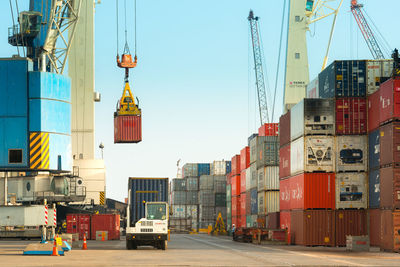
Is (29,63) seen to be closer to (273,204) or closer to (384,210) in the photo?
(384,210)

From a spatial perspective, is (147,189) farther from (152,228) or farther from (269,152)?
(269,152)

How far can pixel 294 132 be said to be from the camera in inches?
1843

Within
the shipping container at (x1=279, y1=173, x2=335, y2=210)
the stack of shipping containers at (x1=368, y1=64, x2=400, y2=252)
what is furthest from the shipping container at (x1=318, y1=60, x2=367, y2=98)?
the shipping container at (x1=279, y1=173, x2=335, y2=210)

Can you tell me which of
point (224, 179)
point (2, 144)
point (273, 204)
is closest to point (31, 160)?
point (2, 144)

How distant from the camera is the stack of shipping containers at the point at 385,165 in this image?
36.3 metres

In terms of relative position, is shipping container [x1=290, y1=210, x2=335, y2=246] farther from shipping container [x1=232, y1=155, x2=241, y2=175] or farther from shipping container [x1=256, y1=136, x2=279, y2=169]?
shipping container [x1=232, y1=155, x2=241, y2=175]

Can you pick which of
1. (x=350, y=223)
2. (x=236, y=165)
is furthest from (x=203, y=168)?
(x=350, y=223)

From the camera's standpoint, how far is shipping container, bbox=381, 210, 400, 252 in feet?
118

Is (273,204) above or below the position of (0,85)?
below

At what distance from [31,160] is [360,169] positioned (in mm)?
19155

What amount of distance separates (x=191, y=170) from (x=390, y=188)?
74.3 meters

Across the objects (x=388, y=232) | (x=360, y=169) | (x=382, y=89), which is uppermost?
(x=382, y=89)

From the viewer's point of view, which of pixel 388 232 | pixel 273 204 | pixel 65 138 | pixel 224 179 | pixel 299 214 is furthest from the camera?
pixel 224 179

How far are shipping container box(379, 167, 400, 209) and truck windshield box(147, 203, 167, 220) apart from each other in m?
11.6
